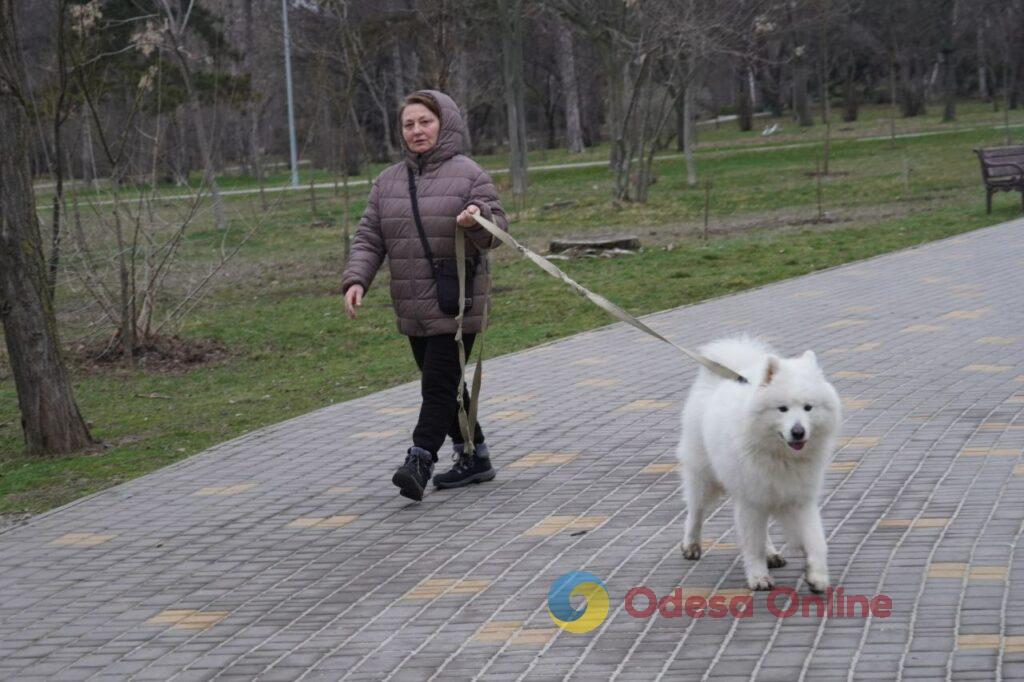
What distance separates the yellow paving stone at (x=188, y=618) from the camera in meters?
5.55

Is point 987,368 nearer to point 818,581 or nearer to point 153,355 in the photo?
point 818,581

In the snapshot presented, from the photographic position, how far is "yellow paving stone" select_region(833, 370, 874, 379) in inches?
387

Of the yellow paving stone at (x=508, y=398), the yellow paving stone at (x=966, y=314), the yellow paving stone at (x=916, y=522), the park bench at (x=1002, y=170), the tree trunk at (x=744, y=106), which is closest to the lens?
the yellow paving stone at (x=916, y=522)

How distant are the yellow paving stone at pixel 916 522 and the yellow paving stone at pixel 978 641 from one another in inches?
57.1

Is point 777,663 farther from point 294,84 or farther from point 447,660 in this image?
point 294,84

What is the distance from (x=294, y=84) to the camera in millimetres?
56688

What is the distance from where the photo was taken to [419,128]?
7.23m

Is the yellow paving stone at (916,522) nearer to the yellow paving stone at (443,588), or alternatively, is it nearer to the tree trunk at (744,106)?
the yellow paving stone at (443,588)

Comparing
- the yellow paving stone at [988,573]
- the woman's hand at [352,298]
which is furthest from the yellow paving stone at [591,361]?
the yellow paving stone at [988,573]

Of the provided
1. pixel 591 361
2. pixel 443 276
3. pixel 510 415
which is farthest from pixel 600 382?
pixel 443 276

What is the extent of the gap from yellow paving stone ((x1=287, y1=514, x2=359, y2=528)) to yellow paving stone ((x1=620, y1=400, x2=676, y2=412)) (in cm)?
281

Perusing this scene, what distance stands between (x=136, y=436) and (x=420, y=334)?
365 cm

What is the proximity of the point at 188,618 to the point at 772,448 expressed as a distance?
2479mm

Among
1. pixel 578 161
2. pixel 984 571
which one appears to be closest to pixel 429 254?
pixel 984 571
